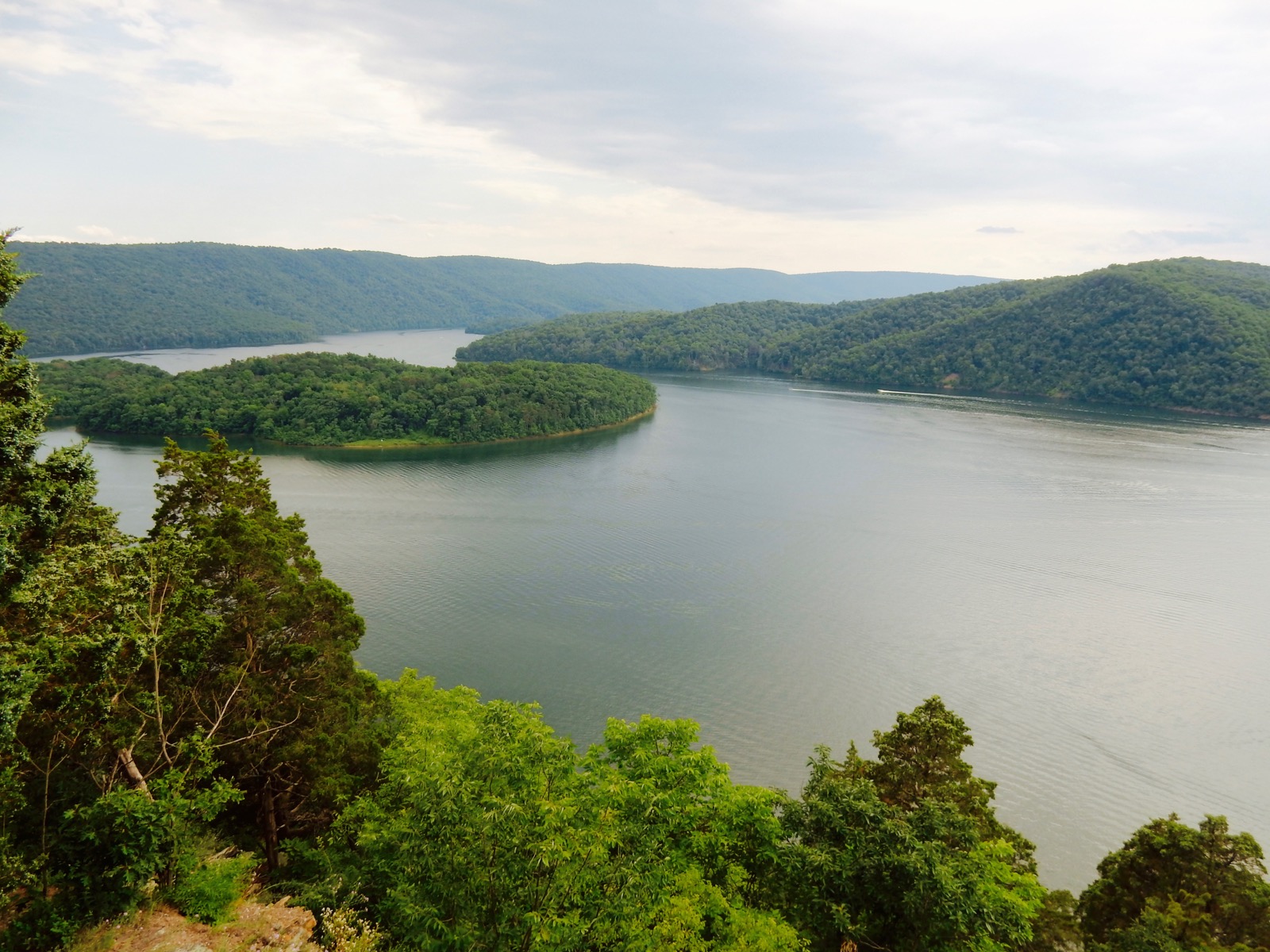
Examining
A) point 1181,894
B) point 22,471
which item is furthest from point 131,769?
point 1181,894

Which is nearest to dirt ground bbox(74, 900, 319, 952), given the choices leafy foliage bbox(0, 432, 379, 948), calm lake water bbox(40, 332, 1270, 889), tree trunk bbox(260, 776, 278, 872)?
leafy foliage bbox(0, 432, 379, 948)

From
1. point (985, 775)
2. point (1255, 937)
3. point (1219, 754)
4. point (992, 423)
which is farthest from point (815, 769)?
point (992, 423)

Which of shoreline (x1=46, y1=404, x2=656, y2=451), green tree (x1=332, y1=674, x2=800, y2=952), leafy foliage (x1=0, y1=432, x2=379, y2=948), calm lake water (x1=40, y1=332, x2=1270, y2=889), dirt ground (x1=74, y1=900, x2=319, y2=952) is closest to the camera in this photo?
green tree (x1=332, y1=674, x2=800, y2=952)

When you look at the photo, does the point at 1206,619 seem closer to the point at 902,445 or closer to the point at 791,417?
the point at 902,445

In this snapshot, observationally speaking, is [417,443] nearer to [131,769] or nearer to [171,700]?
[171,700]

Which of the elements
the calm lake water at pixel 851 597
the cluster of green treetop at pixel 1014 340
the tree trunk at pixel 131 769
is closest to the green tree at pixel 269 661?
the tree trunk at pixel 131 769

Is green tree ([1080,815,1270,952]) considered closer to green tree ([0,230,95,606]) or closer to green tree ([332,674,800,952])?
green tree ([332,674,800,952])

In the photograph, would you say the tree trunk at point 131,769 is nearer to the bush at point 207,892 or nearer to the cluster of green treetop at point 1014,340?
the bush at point 207,892
